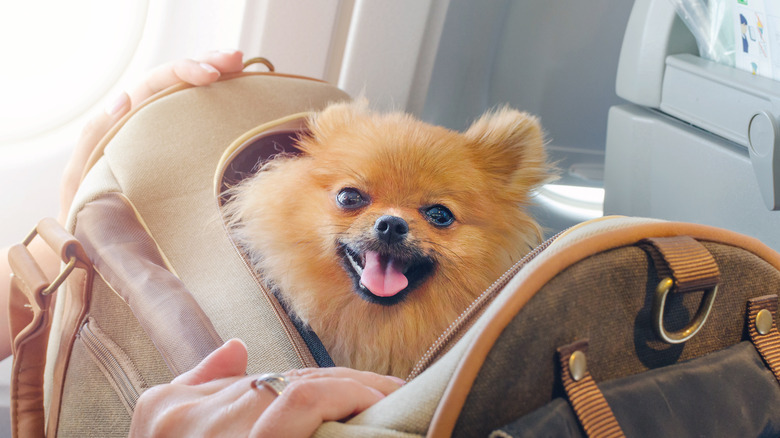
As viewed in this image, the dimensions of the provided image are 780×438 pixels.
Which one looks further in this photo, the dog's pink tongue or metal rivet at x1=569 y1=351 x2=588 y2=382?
the dog's pink tongue

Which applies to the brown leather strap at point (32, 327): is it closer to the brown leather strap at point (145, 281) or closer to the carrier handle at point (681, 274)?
the brown leather strap at point (145, 281)

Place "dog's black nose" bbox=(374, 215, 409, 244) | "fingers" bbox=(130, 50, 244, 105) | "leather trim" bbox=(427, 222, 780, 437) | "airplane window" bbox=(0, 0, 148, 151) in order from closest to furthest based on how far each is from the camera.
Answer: "leather trim" bbox=(427, 222, 780, 437) → "dog's black nose" bbox=(374, 215, 409, 244) → "fingers" bbox=(130, 50, 244, 105) → "airplane window" bbox=(0, 0, 148, 151)

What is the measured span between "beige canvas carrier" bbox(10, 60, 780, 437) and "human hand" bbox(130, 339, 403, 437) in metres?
0.02

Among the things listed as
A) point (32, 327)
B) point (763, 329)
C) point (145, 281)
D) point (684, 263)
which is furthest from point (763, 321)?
point (32, 327)

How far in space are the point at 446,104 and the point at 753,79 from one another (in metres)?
0.72

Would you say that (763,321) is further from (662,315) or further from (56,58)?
(56,58)

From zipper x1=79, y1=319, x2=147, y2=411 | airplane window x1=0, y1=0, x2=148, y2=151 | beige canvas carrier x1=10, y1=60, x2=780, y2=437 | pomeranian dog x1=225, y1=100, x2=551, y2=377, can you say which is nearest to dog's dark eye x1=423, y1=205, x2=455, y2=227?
pomeranian dog x1=225, y1=100, x2=551, y2=377

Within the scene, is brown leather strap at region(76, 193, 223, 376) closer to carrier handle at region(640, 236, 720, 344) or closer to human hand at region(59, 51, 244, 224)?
human hand at region(59, 51, 244, 224)

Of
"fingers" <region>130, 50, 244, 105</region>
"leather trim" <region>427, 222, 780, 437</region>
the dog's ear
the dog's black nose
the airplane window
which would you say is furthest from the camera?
the airplane window

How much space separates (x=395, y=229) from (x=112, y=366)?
41cm

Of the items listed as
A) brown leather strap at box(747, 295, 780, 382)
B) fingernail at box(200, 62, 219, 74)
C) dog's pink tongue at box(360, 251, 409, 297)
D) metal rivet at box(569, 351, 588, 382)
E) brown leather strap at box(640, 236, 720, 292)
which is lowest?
dog's pink tongue at box(360, 251, 409, 297)

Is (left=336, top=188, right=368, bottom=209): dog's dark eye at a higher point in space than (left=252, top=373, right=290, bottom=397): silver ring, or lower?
higher

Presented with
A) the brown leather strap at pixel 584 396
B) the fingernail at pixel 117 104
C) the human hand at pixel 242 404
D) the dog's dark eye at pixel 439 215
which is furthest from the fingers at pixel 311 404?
the fingernail at pixel 117 104

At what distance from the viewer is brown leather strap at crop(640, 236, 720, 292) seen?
1.59ft
